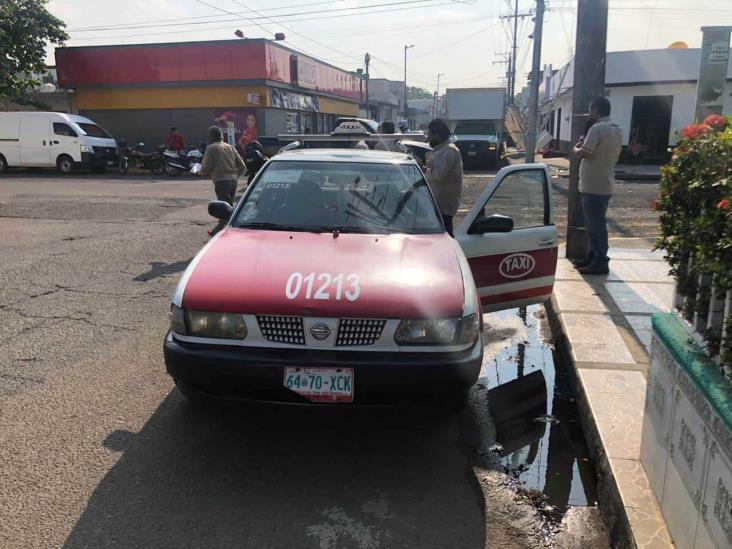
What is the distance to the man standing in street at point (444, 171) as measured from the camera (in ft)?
21.2

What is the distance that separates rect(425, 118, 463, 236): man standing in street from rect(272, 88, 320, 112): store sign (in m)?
21.9

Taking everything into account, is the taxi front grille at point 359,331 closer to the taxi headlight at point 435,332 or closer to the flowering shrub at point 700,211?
the taxi headlight at point 435,332

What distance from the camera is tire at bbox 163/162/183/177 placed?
22344 mm

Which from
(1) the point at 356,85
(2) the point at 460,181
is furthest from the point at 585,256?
(1) the point at 356,85

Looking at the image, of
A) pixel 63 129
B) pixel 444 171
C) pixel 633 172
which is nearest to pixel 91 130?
pixel 63 129

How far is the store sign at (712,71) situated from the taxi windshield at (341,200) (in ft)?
17.9

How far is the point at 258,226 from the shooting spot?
4.36 m

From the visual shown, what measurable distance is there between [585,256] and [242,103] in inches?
847

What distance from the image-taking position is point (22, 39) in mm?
23703

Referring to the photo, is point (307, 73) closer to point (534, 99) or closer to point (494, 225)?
point (534, 99)

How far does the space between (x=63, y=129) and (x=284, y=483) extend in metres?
22.4

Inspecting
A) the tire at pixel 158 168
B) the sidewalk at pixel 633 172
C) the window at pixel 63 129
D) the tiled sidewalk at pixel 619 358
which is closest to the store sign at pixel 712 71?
the tiled sidewalk at pixel 619 358

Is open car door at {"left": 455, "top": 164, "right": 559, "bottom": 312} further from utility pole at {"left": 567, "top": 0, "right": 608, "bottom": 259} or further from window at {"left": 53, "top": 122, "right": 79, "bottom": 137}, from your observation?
window at {"left": 53, "top": 122, "right": 79, "bottom": 137}

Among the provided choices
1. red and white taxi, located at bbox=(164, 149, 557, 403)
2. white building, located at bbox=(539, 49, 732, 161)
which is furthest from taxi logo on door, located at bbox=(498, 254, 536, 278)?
white building, located at bbox=(539, 49, 732, 161)
